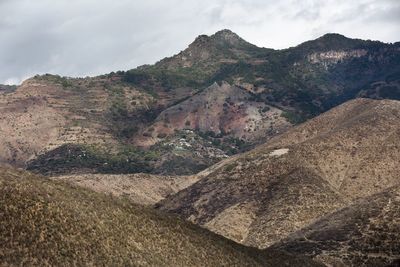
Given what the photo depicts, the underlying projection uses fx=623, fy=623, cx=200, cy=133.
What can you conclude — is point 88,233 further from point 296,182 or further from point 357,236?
point 296,182

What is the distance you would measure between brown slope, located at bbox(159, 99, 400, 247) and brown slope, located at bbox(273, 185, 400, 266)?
10.9 m

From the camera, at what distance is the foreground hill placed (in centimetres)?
4022

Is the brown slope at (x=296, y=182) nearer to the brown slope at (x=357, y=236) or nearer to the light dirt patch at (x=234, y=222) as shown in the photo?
the light dirt patch at (x=234, y=222)

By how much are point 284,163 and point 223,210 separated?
18612mm

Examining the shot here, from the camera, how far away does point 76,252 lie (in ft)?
135

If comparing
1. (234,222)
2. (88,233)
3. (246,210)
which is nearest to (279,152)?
(246,210)

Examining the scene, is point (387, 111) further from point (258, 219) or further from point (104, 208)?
point (104, 208)

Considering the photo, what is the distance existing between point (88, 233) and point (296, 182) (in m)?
78.2

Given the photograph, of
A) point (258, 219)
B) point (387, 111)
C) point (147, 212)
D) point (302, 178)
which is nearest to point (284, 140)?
point (387, 111)

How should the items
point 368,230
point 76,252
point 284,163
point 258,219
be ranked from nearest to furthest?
1. point 76,252
2. point 368,230
3. point 258,219
4. point 284,163

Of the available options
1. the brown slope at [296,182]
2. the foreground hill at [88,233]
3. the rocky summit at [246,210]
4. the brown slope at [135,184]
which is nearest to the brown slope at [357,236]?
the rocky summit at [246,210]

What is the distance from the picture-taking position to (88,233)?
145ft

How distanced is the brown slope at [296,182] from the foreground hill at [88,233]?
46.9 meters

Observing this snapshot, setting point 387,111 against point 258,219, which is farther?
point 387,111
